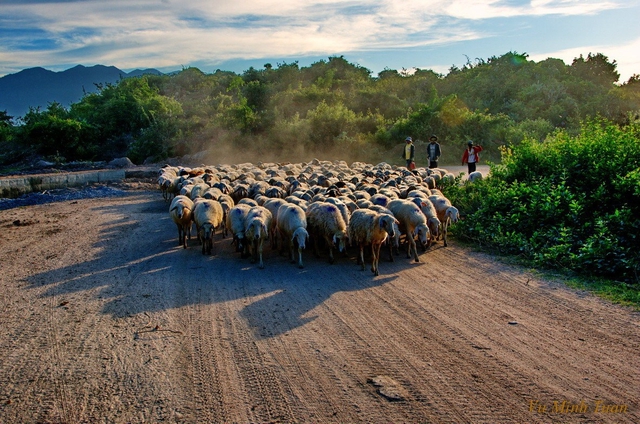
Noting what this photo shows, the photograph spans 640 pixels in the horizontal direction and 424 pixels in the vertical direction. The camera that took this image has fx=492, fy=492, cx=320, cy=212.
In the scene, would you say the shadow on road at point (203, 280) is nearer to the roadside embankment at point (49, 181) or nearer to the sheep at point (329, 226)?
the sheep at point (329, 226)

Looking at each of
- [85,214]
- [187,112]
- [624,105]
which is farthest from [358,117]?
[85,214]

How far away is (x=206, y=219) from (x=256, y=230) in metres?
1.61

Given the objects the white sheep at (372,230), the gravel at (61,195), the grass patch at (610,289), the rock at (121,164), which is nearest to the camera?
the grass patch at (610,289)

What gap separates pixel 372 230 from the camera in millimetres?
8859

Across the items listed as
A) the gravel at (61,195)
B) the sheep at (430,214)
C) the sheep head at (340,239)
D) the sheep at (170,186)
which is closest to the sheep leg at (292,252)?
the sheep head at (340,239)

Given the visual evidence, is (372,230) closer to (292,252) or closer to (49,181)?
(292,252)

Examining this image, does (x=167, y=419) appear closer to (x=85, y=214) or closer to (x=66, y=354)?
(x=66, y=354)

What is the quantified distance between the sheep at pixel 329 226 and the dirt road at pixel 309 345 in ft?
1.49

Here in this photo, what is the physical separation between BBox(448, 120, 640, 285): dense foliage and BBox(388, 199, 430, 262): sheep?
5.60 ft

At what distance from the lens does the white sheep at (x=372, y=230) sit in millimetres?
8711

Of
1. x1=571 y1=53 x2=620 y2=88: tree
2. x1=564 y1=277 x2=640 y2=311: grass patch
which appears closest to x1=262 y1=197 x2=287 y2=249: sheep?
x1=564 y1=277 x2=640 y2=311: grass patch

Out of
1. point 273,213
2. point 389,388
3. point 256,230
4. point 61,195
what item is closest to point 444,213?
point 273,213

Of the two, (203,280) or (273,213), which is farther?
(273,213)

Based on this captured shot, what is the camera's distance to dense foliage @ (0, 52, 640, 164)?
97.8ft
